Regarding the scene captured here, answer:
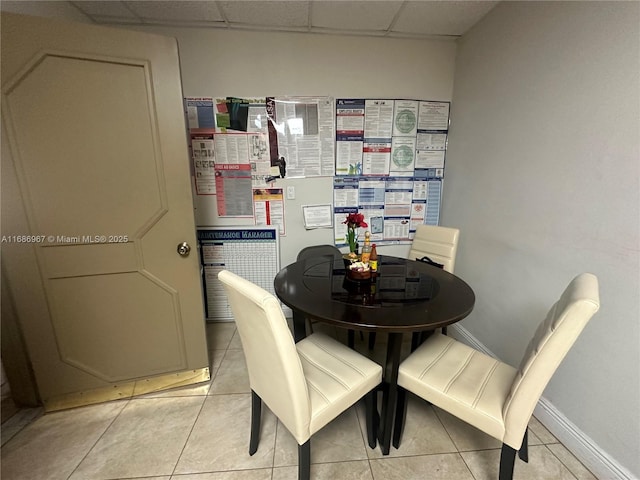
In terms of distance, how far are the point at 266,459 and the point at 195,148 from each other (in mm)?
2249

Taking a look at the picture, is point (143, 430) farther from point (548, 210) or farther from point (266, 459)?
point (548, 210)

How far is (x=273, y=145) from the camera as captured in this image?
7.82ft

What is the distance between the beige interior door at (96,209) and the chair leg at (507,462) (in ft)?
5.53

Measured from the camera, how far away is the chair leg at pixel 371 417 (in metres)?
1.37

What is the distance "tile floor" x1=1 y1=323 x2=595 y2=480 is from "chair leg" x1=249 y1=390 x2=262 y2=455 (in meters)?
0.06

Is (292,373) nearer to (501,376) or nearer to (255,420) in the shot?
(255,420)

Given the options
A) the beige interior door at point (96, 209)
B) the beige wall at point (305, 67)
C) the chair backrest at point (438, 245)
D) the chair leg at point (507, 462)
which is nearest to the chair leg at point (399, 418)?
the chair leg at point (507, 462)

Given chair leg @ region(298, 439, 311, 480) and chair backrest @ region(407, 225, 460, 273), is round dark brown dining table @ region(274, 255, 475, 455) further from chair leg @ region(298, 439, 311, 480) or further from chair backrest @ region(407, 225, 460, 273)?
chair leg @ region(298, 439, 311, 480)

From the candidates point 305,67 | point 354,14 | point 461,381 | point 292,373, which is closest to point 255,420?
point 292,373

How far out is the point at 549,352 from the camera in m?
0.95

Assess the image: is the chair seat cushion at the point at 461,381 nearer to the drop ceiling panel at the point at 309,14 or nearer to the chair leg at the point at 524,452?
the chair leg at the point at 524,452

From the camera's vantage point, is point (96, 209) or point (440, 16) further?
point (440, 16)

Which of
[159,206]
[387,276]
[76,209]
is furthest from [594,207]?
[76,209]

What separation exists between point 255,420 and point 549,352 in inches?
50.5
